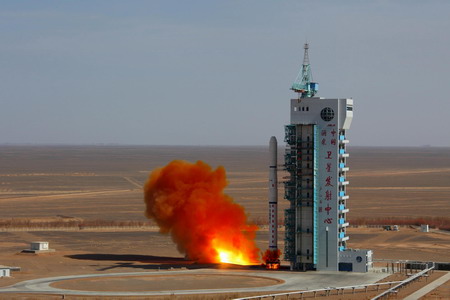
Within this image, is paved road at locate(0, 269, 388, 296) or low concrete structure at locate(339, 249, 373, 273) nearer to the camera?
paved road at locate(0, 269, 388, 296)

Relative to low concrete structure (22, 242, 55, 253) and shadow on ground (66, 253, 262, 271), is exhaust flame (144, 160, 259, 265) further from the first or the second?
low concrete structure (22, 242, 55, 253)

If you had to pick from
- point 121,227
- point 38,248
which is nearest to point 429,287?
point 38,248

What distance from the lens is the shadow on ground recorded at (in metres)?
81.9

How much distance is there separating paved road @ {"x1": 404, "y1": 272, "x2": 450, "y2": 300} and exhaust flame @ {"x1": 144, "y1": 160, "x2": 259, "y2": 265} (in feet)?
58.1

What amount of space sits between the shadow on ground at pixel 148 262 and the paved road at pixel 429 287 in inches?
612

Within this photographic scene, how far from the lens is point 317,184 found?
8112cm

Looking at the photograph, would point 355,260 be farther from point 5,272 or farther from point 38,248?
point 38,248

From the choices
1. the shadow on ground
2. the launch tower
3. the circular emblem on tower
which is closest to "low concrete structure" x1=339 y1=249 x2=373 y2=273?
the launch tower

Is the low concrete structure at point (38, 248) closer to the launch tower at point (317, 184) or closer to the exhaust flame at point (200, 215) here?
the exhaust flame at point (200, 215)

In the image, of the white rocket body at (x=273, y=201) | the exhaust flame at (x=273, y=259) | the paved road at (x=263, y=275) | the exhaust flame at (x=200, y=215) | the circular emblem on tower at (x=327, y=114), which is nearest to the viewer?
the paved road at (x=263, y=275)

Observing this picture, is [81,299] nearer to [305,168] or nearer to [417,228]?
[305,168]

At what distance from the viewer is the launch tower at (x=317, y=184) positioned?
80750mm

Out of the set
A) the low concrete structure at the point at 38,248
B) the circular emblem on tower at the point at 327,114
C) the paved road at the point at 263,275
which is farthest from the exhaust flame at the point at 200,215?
the circular emblem on tower at the point at 327,114

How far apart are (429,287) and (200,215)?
23.1 meters
